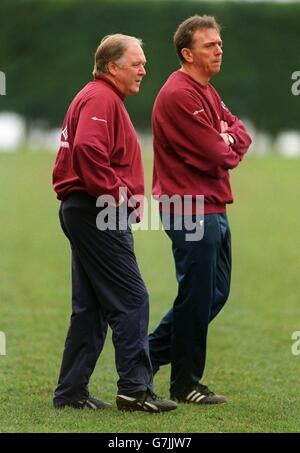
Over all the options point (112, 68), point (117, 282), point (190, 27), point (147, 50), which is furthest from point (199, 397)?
point (147, 50)

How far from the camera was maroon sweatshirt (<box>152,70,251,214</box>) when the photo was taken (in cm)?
558

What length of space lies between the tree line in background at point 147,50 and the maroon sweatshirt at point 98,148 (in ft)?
118

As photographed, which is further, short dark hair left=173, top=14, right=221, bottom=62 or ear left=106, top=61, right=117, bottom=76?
short dark hair left=173, top=14, right=221, bottom=62

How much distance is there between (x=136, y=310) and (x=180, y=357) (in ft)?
1.80

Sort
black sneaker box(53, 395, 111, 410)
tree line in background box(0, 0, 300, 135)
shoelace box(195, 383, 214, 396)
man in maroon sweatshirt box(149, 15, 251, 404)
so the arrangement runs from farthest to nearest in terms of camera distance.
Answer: tree line in background box(0, 0, 300, 135) → shoelace box(195, 383, 214, 396) → man in maroon sweatshirt box(149, 15, 251, 404) → black sneaker box(53, 395, 111, 410)

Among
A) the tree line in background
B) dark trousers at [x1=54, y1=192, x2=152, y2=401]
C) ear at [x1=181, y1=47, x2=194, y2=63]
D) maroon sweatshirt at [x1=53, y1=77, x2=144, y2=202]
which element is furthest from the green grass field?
the tree line in background

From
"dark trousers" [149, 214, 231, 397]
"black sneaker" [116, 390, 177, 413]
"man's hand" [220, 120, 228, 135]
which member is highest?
"man's hand" [220, 120, 228, 135]

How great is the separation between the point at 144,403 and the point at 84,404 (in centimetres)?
34

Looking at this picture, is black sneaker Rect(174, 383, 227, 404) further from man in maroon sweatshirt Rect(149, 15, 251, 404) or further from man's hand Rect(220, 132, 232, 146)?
man's hand Rect(220, 132, 232, 146)

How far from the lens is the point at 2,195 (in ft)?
71.2

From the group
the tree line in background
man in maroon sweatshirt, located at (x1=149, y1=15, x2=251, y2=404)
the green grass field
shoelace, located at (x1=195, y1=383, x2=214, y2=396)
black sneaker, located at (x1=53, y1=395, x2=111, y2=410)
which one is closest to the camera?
the green grass field

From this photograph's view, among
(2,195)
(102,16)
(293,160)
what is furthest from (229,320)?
(102,16)
